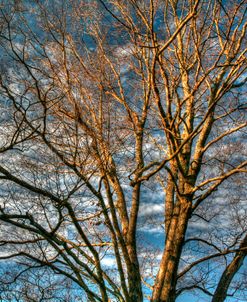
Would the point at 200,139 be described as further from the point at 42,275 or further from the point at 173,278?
the point at 42,275

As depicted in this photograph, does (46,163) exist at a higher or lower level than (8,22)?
lower

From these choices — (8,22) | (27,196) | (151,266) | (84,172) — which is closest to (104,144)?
(84,172)

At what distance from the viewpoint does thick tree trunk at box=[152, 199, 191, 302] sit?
206 inches

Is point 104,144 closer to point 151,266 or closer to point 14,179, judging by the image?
point 14,179

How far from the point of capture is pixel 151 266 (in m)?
8.23

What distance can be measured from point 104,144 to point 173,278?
7.71ft

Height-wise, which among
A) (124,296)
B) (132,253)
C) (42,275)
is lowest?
(124,296)

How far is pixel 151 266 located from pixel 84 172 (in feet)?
13.6

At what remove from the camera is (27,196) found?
4.86 meters

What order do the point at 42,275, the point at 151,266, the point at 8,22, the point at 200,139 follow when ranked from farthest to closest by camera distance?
1. the point at 151,266
2. the point at 200,139
3. the point at 42,275
4. the point at 8,22

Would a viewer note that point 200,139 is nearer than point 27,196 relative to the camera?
No

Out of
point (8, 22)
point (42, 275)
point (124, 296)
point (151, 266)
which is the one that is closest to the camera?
point (8, 22)

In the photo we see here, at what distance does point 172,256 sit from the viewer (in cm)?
540

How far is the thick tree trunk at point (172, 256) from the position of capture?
5.23 metres
